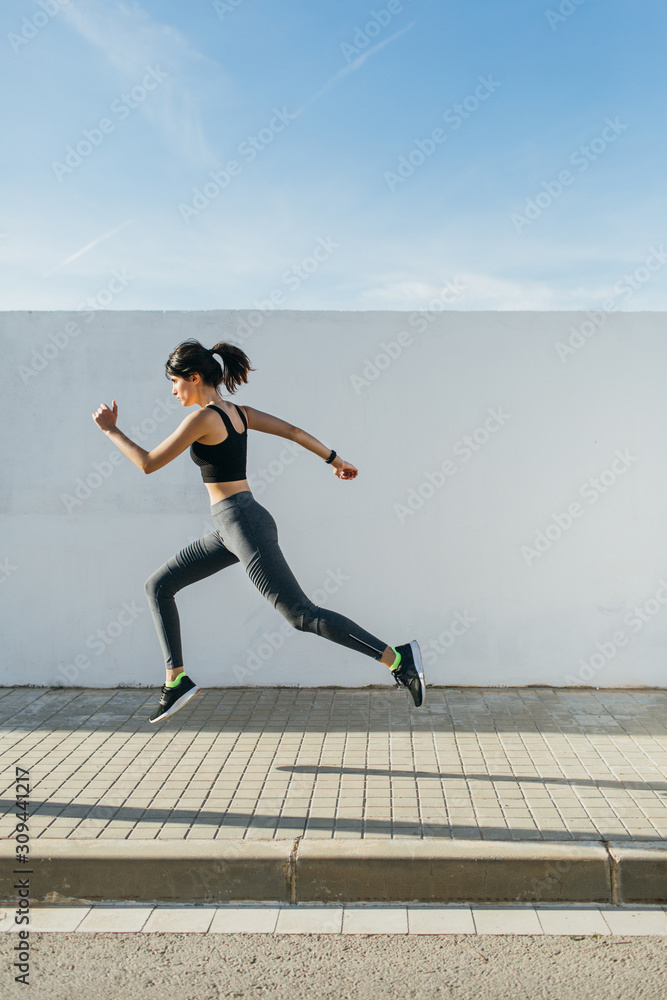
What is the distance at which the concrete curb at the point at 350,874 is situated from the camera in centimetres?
302

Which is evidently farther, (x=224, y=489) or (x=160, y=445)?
(x=224, y=489)

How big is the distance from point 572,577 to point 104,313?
11.4 ft

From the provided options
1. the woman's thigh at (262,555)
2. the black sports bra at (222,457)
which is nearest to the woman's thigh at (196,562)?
the woman's thigh at (262,555)

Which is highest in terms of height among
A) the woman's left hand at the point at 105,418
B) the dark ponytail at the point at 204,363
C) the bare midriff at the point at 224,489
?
the dark ponytail at the point at 204,363

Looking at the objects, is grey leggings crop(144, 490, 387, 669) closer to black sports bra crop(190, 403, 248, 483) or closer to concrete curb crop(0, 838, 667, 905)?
black sports bra crop(190, 403, 248, 483)

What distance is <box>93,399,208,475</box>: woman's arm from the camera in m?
3.56

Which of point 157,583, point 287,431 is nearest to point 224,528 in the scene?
point 157,583

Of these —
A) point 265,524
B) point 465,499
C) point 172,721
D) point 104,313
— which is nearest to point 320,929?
point 265,524

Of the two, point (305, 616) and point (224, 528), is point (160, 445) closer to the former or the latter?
point (224, 528)

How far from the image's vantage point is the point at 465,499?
5.43 meters

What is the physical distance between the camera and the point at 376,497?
5449 millimetres

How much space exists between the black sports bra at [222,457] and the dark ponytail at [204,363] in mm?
234

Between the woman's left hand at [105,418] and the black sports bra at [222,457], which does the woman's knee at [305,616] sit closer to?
the black sports bra at [222,457]

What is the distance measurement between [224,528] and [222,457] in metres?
0.32
